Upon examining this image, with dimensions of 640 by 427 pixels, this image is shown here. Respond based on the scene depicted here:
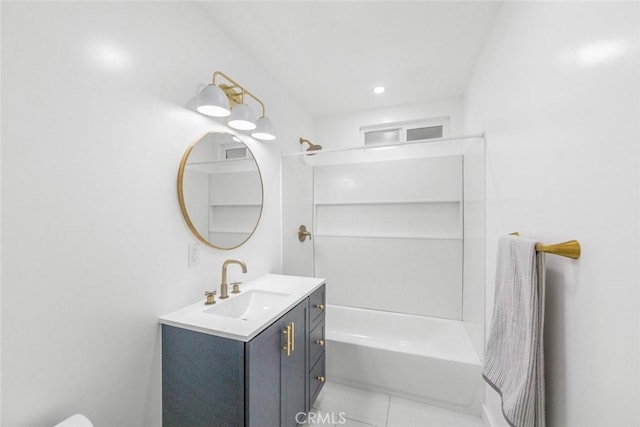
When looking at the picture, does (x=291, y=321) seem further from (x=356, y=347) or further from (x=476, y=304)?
(x=476, y=304)

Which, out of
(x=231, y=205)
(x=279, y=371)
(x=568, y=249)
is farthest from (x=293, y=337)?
(x=568, y=249)

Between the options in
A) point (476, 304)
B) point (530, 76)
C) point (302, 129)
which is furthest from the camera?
point (302, 129)

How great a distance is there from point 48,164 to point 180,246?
0.63 m

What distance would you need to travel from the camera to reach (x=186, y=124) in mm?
1364

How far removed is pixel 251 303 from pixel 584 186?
5.54ft

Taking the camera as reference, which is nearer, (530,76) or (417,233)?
(530,76)

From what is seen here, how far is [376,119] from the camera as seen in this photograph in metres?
2.88

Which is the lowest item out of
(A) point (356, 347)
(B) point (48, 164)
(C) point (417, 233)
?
(A) point (356, 347)

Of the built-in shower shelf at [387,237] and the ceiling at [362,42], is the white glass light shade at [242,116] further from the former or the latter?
the built-in shower shelf at [387,237]

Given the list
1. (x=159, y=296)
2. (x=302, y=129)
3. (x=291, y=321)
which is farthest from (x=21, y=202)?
(x=302, y=129)

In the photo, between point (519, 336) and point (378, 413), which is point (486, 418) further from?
point (519, 336)

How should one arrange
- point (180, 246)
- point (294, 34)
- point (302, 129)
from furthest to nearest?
1. point (302, 129)
2. point (294, 34)
3. point (180, 246)

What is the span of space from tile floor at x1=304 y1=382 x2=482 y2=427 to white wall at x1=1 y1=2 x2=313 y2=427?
1129 mm

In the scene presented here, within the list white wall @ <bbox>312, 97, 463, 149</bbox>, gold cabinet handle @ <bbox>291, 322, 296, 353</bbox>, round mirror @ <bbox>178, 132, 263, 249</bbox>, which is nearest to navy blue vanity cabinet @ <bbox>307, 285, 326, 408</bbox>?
gold cabinet handle @ <bbox>291, 322, 296, 353</bbox>
